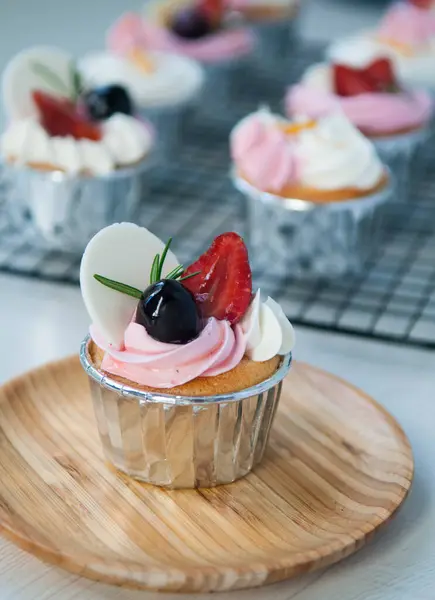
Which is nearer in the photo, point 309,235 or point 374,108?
point 309,235

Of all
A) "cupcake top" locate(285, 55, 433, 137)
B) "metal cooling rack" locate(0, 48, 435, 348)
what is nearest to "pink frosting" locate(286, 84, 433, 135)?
"cupcake top" locate(285, 55, 433, 137)

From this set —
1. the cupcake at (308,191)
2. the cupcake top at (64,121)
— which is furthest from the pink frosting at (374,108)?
the cupcake top at (64,121)

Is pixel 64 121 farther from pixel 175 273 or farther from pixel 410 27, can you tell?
pixel 410 27

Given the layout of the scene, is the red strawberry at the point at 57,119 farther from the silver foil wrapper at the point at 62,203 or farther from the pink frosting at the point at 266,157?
the pink frosting at the point at 266,157

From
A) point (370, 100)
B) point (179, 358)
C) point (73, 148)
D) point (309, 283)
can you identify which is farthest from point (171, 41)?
point (179, 358)

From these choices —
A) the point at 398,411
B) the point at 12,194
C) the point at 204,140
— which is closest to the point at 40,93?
the point at 12,194

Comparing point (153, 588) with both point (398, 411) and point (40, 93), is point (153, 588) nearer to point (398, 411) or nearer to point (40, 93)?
point (398, 411)
